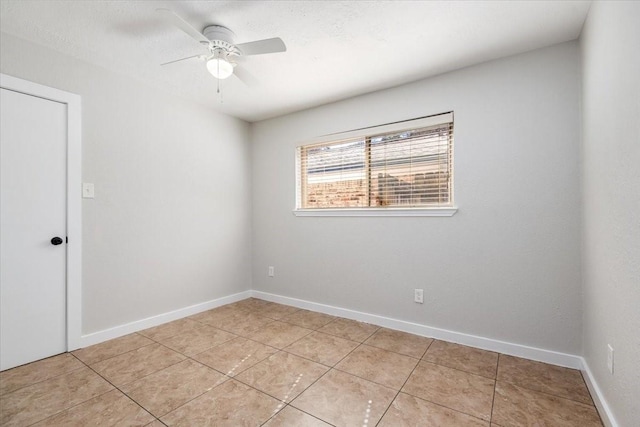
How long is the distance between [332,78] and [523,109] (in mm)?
1580

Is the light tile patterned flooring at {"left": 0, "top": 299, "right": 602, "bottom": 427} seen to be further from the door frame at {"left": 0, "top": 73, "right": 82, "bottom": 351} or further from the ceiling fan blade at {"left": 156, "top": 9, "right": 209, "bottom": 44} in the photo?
the ceiling fan blade at {"left": 156, "top": 9, "right": 209, "bottom": 44}

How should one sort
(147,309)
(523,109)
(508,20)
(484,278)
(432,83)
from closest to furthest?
(508,20) → (523,109) → (484,278) → (432,83) → (147,309)

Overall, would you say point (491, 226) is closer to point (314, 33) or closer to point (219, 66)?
point (314, 33)

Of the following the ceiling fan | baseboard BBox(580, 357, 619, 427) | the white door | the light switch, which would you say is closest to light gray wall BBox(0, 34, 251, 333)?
the light switch

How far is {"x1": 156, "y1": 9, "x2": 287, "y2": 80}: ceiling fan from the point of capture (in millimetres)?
1799

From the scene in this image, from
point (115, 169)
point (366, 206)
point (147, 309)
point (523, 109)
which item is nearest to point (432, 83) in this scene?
point (523, 109)

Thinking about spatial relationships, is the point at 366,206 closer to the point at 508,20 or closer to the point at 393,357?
the point at 393,357

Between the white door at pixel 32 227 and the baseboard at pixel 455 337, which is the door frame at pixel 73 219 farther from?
the baseboard at pixel 455 337

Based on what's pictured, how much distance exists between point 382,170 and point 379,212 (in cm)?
45

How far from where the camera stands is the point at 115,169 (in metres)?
2.64

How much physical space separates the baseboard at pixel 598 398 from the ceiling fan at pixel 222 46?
2.66 metres

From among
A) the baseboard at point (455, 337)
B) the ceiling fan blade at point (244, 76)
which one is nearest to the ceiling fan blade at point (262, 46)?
the ceiling fan blade at point (244, 76)

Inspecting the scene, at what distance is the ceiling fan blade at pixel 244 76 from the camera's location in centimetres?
251

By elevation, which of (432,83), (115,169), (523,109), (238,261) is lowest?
(238,261)
